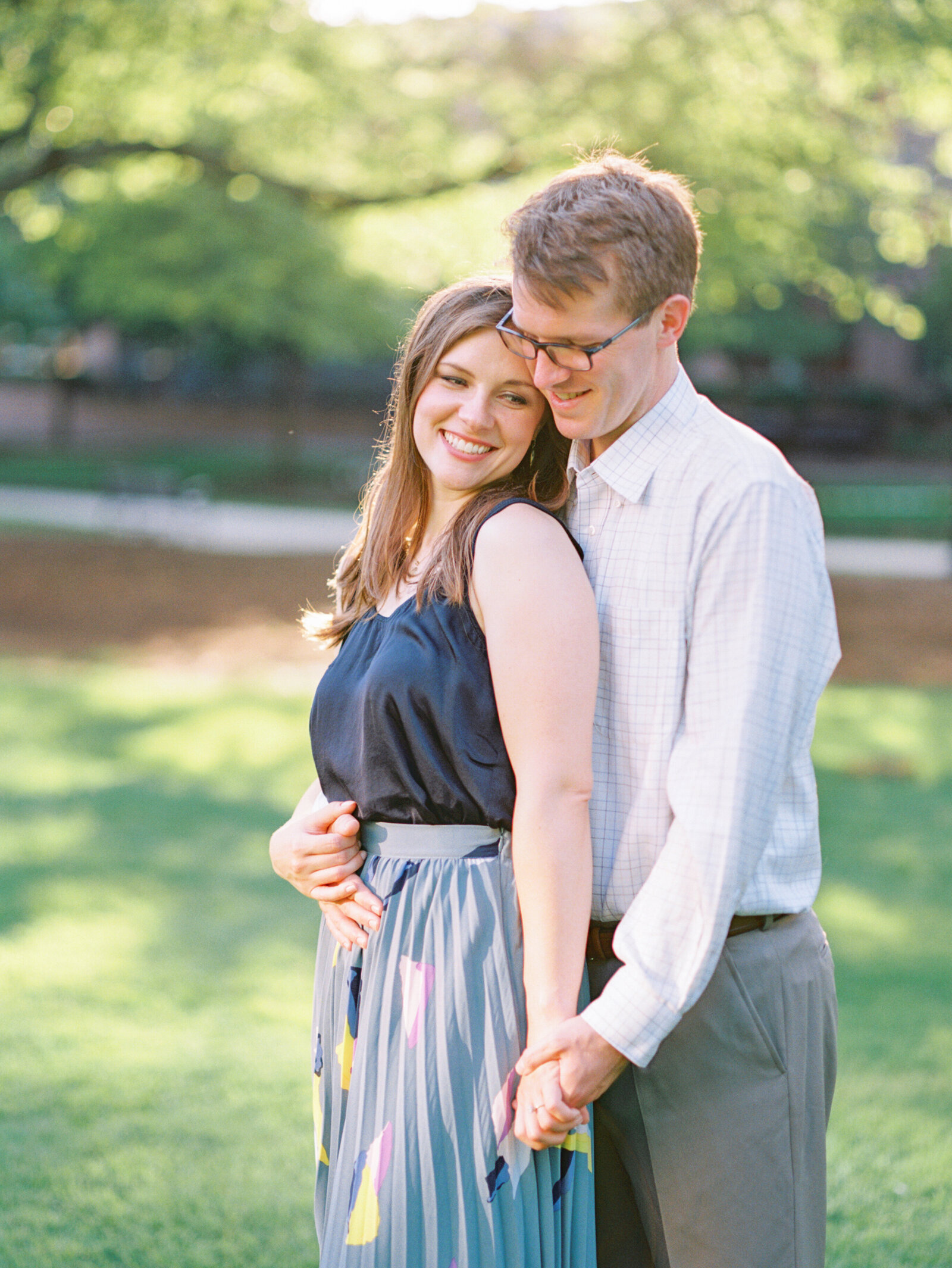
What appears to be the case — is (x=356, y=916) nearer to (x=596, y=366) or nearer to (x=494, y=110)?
(x=596, y=366)

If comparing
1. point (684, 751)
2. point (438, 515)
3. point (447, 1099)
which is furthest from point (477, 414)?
point (447, 1099)

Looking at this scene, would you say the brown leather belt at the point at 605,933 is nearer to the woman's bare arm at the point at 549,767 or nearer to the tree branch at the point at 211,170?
the woman's bare arm at the point at 549,767

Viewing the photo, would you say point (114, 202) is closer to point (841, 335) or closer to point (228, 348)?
point (228, 348)

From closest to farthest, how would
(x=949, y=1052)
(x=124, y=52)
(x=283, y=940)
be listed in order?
1. (x=949, y=1052)
2. (x=283, y=940)
3. (x=124, y=52)

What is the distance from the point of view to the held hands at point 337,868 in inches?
83.7

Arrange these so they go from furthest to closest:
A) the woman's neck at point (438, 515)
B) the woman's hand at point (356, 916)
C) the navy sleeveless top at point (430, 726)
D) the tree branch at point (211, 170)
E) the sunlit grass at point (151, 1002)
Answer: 1. the tree branch at point (211, 170)
2. the sunlit grass at point (151, 1002)
3. the woman's neck at point (438, 515)
4. the woman's hand at point (356, 916)
5. the navy sleeveless top at point (430, 726)

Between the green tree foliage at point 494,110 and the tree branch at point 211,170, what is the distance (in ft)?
0.09

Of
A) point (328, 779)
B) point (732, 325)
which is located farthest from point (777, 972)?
point (732, 325)

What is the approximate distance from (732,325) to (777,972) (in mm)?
26735

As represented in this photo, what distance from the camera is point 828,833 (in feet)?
22.7

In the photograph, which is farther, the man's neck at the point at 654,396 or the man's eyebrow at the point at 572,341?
the man's neck at the point at 654,396

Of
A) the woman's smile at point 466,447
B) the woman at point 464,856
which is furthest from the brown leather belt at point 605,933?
the woman's smile at point 466,447

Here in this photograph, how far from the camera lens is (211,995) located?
4.90 metres

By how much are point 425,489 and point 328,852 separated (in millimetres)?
680
